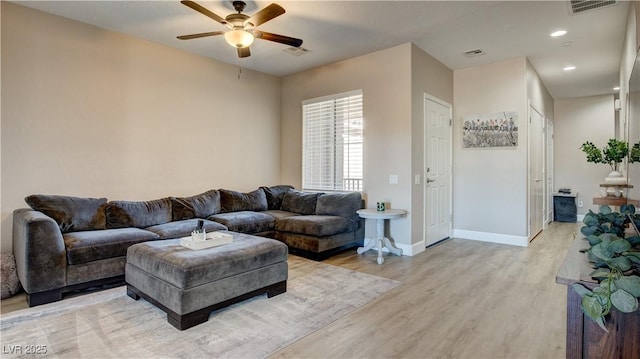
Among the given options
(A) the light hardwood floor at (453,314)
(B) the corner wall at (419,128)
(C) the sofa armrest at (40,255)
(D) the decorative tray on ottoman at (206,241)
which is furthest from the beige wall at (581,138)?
(C) the sofa armrest at (40,255)

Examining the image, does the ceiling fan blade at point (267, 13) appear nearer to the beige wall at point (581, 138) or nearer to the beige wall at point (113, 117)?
the beige wall at point (113, 117)

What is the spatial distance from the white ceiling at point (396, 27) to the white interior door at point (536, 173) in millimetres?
982

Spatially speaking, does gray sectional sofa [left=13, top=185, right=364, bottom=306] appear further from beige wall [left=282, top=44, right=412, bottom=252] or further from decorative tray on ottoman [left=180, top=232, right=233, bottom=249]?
decorative tray on ottoman [left=180, top=232, right=233, bottom=249]

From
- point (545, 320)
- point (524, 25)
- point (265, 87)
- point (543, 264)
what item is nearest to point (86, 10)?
point (265, 87)

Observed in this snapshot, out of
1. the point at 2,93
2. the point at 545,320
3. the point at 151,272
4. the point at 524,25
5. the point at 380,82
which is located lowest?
the point at 545,320

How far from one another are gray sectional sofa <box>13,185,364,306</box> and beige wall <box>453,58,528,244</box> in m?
1.95

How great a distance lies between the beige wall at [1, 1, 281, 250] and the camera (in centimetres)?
335

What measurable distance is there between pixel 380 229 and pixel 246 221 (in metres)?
1.73

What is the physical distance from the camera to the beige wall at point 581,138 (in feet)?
23.3

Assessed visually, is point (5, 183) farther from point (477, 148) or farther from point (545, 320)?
point (477, 148)

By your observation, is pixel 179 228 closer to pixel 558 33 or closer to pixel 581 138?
pixel 558 33

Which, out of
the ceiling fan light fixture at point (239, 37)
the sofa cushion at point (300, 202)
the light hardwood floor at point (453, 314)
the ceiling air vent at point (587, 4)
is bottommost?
the light hardwood floor at point (453, 314)

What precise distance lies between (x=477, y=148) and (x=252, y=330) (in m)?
4.47

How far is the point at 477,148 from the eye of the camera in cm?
529
